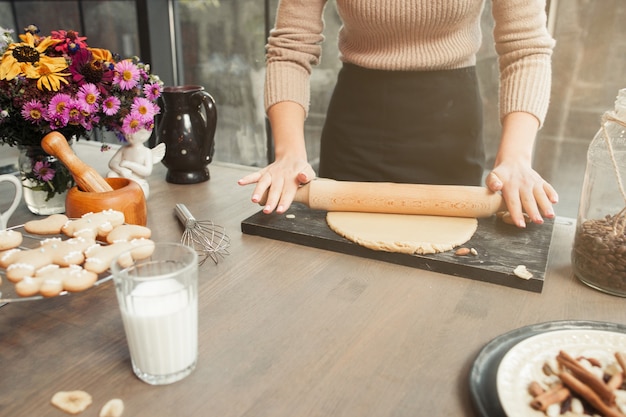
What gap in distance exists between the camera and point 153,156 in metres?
1.25

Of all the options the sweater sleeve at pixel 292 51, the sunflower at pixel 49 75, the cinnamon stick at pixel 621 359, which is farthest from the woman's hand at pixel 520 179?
the sunflower at pixel 49 75

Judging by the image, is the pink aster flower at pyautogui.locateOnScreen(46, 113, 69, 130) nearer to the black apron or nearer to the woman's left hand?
the black apron

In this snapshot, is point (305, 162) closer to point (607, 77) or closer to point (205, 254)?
point (205, 254)

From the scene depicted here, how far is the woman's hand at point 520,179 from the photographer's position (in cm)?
96

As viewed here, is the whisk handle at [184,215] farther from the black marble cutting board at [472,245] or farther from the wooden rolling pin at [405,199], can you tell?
the wooden rolling pin at [405,199]

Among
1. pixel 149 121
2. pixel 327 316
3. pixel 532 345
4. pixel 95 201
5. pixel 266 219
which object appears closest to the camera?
pixel 532 345

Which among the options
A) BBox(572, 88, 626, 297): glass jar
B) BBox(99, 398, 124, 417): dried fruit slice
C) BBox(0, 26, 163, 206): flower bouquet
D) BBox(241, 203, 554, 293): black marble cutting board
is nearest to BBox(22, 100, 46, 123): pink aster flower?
BBox(0, 26, 163, 206): flower bouquet

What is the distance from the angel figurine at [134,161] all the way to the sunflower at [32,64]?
21 centimetres

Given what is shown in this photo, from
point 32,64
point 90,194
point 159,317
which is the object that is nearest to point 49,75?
point 32,64

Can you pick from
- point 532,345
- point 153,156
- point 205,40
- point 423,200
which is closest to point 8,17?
point 205,40

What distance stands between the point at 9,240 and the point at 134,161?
0.46 m

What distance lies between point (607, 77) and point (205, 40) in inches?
83.4

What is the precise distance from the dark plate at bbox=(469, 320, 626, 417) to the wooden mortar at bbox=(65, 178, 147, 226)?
2.17 ft

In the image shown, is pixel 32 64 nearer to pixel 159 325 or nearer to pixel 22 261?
pixel 22 261
